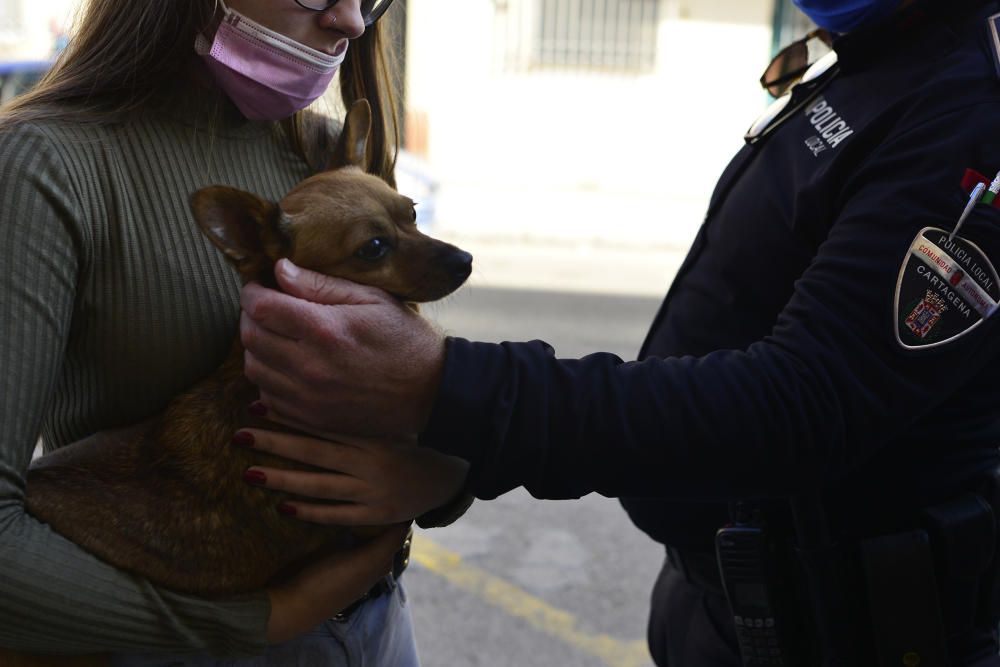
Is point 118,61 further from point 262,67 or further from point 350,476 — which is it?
point 350,476

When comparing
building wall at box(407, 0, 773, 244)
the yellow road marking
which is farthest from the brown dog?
building wall at box(407, 0, 773, 244)

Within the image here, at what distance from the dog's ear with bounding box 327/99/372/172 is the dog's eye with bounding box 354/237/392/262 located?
22 cm

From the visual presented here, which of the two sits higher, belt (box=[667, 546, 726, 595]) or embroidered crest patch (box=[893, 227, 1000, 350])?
embroidered crest patch (box=[893, 227, 1000, 350])

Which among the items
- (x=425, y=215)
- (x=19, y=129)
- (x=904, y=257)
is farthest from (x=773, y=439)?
(x=425, y=215)

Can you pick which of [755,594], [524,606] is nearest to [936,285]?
[755,594]

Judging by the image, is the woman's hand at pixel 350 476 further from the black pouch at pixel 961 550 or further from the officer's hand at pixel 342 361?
the black pouch at pixel 961 550

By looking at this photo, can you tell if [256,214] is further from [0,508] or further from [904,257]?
[904,257]

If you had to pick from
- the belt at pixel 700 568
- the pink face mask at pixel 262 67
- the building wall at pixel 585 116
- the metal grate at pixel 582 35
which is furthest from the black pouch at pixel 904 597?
the metal grate at pixel 582 35

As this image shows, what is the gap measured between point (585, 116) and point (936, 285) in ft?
47.5

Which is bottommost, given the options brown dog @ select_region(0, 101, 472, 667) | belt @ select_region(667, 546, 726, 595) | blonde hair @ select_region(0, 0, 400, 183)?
belt @ select_region(667, 546, 726, 595)

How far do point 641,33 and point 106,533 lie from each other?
15.1m

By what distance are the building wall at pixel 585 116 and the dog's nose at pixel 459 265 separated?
13.2m

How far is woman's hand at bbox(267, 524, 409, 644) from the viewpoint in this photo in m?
1.61

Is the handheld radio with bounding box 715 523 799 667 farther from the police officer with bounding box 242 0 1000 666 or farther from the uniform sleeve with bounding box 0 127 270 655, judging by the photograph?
the uniform sleeve with bounding box 0 127 270 655
